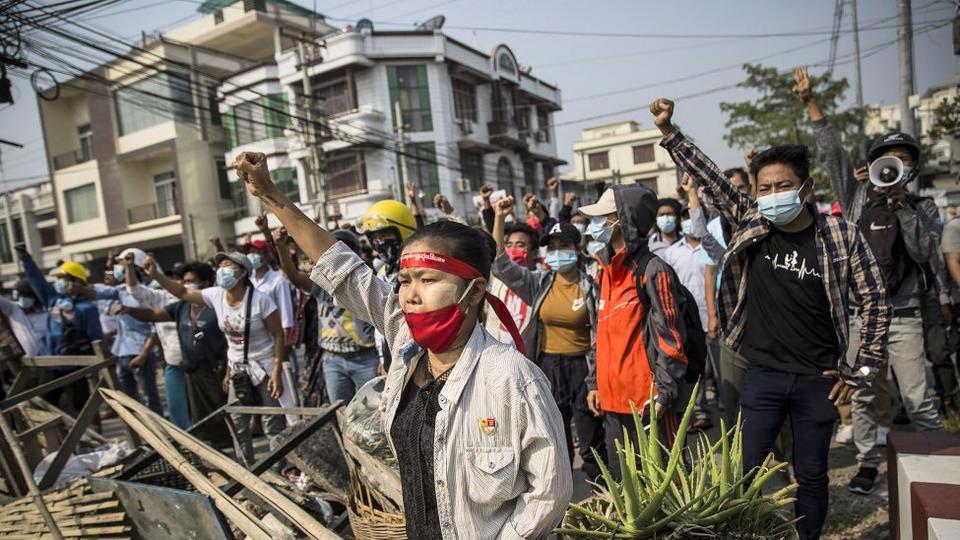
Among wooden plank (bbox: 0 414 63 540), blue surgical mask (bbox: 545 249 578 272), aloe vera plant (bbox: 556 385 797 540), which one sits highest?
blue surgical mask (bbox: 545 249 578 272)

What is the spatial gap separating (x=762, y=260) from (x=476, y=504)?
2100mm

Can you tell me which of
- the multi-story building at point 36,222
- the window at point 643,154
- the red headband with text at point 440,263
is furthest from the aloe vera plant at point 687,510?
the window at point 643,154

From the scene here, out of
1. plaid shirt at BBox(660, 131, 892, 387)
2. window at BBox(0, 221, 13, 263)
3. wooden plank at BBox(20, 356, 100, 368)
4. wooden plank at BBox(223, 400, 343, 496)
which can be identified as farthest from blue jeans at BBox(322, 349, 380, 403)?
window at BBox(0, 221, 13, 263)

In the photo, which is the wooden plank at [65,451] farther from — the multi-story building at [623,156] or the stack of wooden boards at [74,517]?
the multi-story building at [623,156]

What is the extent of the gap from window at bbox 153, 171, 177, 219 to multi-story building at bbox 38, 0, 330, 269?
0.18 ft

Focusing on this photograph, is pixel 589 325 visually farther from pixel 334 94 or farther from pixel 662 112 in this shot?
pixel 334 94

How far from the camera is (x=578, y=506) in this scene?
1.99m

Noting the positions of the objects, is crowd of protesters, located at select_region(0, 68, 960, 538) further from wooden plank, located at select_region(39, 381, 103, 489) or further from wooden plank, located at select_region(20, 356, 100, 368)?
wooden plank, located at select_region(39, 381, 103, 489)

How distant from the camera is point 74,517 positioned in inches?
129

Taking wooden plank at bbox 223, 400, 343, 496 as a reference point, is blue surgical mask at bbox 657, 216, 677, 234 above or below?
above

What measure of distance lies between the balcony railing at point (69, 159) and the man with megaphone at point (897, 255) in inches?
1426

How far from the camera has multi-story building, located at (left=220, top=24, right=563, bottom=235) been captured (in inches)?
1069

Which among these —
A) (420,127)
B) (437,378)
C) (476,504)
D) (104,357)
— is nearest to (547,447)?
(476,504)

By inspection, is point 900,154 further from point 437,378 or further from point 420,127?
point 420,127
